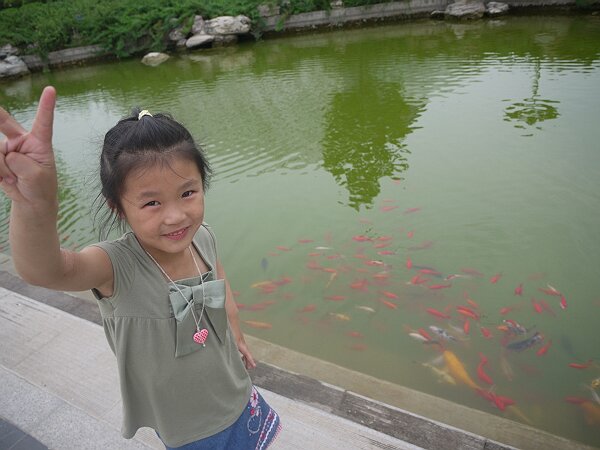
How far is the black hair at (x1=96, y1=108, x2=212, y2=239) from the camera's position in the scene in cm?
115

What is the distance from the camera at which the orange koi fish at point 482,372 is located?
10.0 feet

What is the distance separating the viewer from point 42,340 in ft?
9.12

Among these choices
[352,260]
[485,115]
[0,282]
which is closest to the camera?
[0,282]

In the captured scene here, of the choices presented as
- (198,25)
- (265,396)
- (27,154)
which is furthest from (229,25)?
(27,154)

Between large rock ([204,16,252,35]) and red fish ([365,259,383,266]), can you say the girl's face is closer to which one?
red fish ([365,259,383,266])

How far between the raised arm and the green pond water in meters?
0.49

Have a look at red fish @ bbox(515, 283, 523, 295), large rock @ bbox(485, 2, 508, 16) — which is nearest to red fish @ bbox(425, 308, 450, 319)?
red fish @ bbox(515, 283, 523, 295)

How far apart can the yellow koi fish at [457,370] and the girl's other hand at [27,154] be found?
9.82ft

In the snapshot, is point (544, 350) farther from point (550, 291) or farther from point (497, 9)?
point (497, 9)

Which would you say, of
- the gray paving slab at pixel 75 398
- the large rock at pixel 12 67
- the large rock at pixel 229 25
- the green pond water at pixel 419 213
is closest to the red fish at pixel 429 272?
the green pond water at pixel 419 213

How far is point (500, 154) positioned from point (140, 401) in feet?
20.0

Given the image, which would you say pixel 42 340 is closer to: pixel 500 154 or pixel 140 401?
pixel 140 401

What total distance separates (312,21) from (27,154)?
20.6 meters

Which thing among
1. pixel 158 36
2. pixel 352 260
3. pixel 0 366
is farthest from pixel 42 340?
pixel 158 36
